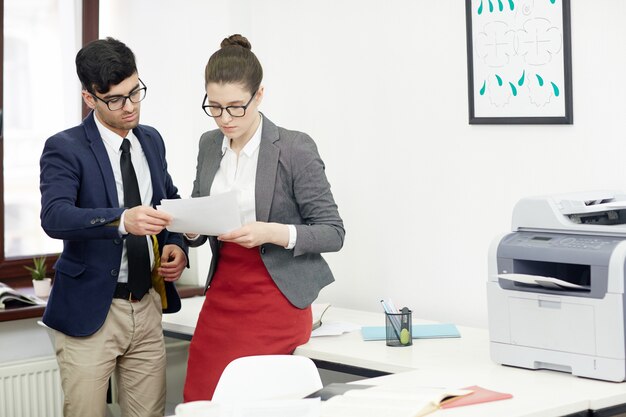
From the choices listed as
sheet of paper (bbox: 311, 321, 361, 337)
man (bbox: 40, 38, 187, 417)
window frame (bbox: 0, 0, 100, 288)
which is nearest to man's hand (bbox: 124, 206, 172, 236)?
man (bbox: 40, 38, 187, 417)

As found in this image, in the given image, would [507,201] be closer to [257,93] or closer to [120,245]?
[257,93]

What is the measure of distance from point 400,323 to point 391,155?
88cm

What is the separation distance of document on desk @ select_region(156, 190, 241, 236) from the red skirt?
0.22 m

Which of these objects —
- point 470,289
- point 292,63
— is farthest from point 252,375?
point 292,63

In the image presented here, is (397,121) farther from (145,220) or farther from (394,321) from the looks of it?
(145,220)

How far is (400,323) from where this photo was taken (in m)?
3.30

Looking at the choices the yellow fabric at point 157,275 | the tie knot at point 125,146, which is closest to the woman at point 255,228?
the yellow fabric at point 157,275

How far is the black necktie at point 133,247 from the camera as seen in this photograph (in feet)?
10.3

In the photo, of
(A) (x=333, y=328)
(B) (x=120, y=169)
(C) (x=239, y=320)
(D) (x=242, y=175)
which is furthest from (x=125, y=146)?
(A) (x=333, y=328)

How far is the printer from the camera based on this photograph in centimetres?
263

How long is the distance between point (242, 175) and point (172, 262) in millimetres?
372

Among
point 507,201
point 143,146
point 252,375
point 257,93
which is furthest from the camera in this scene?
point 507,201

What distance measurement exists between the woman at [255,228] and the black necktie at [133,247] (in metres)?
0.18

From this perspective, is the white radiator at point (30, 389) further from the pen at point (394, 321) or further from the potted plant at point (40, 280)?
the pen at point (394, 321)
